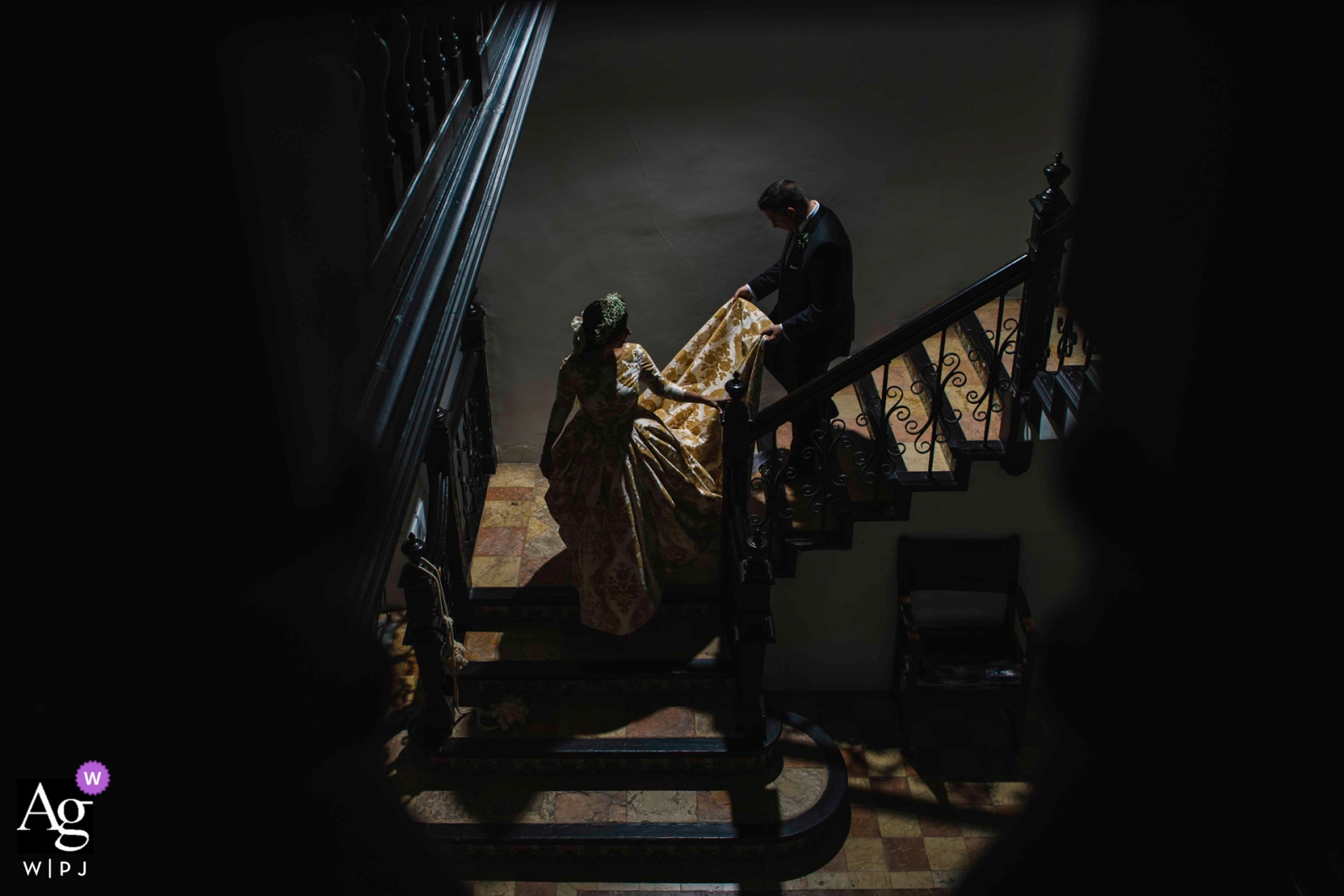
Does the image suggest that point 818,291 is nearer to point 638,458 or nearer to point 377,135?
point 638,458

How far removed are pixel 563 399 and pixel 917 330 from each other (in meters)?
1.71

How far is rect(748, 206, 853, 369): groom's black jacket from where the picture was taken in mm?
5258

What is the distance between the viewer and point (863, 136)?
6.80 metres

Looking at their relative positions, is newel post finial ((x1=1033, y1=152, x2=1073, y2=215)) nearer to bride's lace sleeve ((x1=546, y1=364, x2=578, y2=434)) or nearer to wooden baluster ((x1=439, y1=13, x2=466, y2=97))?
bride's lace sleeve ((x1=546, y1=364, x2=578, y2=434))

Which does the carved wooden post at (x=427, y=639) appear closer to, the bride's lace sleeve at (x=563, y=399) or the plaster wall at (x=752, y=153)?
the bride's lace sleeve at (x=563, y=399)

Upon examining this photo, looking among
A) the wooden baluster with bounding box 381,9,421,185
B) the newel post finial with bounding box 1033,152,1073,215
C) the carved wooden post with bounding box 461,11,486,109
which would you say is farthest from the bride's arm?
the wooden baluster with bounding box 381,9,421,185

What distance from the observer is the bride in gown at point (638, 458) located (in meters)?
5.24

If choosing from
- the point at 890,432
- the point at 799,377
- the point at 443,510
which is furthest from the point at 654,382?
the point at 890,432

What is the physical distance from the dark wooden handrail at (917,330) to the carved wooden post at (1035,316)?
99 mm

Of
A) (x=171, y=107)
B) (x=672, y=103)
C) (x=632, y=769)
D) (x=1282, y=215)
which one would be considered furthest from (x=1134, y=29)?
(x=672, y=103)

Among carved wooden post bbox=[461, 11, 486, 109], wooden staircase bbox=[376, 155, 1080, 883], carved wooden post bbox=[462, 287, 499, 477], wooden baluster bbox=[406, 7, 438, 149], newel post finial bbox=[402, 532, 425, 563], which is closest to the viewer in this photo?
wooden baluster bbox=[406, 7, 438, 149]

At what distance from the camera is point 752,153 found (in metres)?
6.84

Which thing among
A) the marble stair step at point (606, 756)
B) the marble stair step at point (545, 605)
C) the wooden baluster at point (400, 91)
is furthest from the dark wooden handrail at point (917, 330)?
the wooden baluster at point (400, 91)

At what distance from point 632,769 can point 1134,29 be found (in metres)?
5.75
